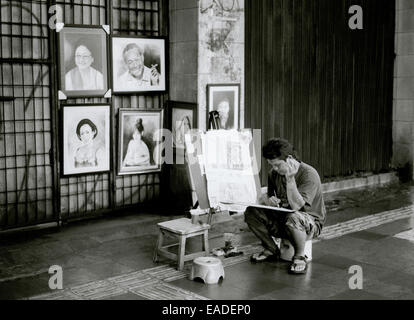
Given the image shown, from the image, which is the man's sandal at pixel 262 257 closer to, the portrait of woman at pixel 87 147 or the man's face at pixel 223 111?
the man's face at pixel 223 111

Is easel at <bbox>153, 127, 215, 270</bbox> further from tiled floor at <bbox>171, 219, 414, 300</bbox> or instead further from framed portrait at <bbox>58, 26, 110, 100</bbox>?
framed portrait at <bbox>58, 26, 110, 100</bbox>

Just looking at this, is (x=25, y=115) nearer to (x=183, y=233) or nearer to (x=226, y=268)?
(x=183, y=233)

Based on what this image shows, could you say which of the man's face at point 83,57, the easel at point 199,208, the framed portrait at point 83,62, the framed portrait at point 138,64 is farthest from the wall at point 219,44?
the man's face at point 83,57

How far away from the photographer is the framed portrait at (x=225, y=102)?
10547 millimetres

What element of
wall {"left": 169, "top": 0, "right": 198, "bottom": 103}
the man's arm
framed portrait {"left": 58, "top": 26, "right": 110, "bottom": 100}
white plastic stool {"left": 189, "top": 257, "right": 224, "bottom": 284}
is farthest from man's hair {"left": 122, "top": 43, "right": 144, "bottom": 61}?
white plastic stool {"left": 189, "top": 257, "right": 224, "bottom": 284}

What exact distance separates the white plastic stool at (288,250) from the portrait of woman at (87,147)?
372 cm

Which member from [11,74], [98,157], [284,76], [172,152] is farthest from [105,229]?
[284,76]

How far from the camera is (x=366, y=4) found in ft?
44.7

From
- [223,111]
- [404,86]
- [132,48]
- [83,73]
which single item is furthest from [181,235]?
[404,86]

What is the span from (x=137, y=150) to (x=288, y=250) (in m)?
3.78

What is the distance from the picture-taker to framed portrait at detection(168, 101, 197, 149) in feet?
34.5

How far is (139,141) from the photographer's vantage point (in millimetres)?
10797
